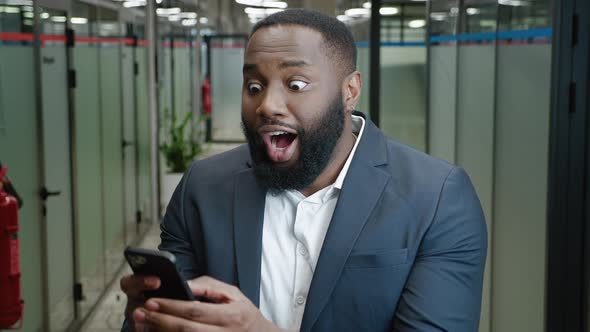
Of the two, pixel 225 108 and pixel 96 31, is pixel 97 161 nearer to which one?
pixel 96 31

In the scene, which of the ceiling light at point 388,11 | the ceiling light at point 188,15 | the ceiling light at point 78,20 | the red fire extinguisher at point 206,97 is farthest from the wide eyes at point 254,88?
the red fire extinguisher at point 206,97

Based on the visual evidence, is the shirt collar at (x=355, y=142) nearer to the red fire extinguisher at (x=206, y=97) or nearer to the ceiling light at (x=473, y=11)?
the ceiling light at (x=473, y=11)

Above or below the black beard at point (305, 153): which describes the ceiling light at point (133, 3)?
above

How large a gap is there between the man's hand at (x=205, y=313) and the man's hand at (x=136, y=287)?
25mm

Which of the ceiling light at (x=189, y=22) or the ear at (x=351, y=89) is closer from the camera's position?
the ear at (x=351, y=89)

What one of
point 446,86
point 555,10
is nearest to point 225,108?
point 446,86

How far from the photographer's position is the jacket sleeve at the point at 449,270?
3.96 feet

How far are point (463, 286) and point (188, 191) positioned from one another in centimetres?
50

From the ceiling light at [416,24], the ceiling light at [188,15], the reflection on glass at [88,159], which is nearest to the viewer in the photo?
the ceiling light at [416,24]

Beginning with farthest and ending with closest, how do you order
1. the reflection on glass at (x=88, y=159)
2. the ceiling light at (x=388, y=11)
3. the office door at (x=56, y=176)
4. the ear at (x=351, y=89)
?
the reflection on glass at (x=88, y=159), the ceiling light at (x=388, y=11), the office door at (x=56, y=176), the ear at (x=351, y=89)

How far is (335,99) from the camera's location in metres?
1.27

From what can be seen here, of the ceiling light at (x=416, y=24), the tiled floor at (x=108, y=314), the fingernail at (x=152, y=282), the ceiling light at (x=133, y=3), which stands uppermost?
the ceiling light at (x=133, y=3)

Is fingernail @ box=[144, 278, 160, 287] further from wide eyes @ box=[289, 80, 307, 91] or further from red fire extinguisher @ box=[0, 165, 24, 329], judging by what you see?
red fire extinguisher @ box=[0, 165, 24, 329]

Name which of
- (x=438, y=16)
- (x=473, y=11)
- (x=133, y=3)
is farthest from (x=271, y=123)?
(x=133, y=3)
